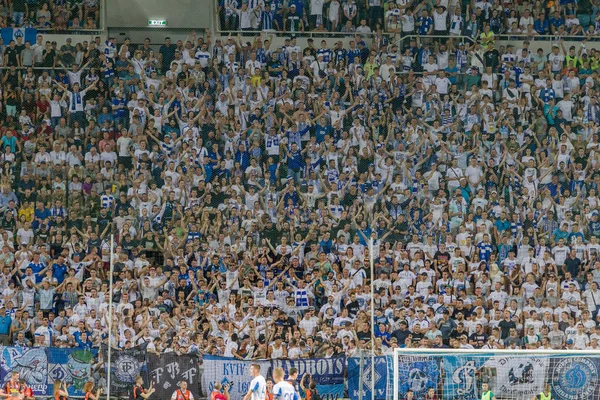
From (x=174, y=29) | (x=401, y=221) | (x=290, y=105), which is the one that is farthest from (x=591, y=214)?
(x=174, y=29)

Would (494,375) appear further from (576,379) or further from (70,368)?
(70,368)

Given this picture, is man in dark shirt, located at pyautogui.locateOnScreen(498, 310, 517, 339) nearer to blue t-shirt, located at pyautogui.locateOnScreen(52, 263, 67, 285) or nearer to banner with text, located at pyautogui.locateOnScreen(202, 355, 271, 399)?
banner with text, located at pyautogui.locateOnScreen(202, 355, 271, 399)

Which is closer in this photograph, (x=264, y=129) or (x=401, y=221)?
(x=401, y=221)

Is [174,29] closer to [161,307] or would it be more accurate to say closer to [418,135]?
[418,135]

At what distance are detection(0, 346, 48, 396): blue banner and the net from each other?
768 centimetres

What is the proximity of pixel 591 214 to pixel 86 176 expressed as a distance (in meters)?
14.1

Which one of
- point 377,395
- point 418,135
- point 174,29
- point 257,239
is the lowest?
point 377,395

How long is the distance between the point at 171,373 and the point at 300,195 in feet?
28.3

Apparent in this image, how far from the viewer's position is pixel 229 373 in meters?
25.6

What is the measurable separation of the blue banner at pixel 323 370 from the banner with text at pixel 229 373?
0.52 meters

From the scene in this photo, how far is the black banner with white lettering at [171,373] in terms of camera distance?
25.4 meters

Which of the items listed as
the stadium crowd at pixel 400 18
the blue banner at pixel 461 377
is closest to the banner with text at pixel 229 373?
the blue banner at pixel 461 377

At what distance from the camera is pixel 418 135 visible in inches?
1369

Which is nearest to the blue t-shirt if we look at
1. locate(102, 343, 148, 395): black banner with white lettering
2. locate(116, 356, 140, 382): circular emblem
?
locate(102, 343, 148, 395): black banner with white lettering
